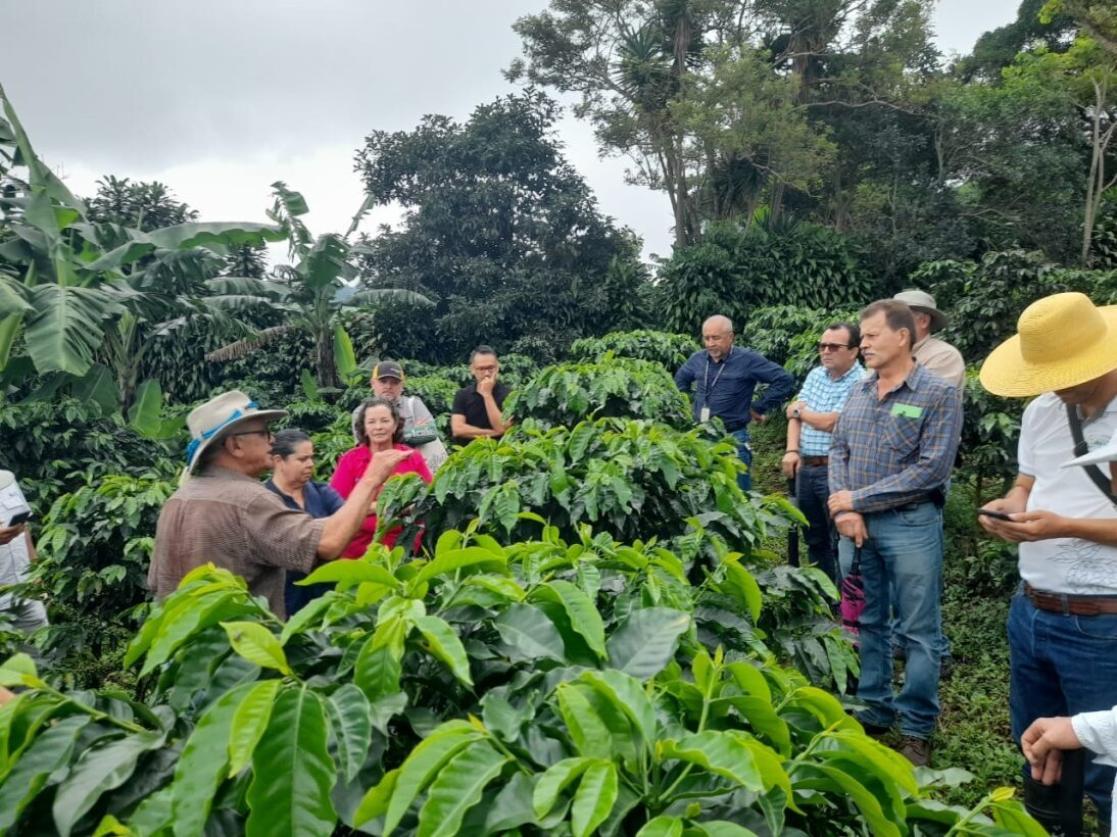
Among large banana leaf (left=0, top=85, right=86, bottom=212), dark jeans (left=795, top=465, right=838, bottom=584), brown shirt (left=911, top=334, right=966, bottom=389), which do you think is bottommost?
dark jeans (left=795, top=465, right=838, bottom=584)

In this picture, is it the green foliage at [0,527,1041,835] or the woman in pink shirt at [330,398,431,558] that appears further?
the woman in pink shirt at [330,398,431,558]

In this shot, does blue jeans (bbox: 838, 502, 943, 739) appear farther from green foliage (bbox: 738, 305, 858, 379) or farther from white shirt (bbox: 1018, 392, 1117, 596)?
green foliage (bbox: 738, 305, 858, 379)

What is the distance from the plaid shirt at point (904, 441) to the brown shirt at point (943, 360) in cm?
55

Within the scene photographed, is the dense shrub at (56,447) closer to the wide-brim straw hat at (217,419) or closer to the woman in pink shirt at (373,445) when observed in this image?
the woman in pink shirt at (373,445)

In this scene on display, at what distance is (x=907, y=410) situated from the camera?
3410 mm

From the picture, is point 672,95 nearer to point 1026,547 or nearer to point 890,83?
point 890,83

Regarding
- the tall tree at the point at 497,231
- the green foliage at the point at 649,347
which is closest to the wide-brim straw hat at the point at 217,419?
the green foliage at the point at 649,347

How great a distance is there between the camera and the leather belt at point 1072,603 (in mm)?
2393

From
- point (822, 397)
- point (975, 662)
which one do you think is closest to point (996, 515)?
point (822, 397)

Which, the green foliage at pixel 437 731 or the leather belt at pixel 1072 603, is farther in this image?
the leather belt at pixel 1072 603

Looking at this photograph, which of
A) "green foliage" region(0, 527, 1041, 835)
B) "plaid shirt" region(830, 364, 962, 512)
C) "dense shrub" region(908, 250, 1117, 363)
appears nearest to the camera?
"green foliage" region(0, 527, 1041, 835)

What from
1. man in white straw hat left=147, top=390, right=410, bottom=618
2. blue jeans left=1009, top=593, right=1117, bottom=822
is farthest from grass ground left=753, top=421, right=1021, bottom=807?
man in white straw hat left=147, top=390, right=410, bottom=618

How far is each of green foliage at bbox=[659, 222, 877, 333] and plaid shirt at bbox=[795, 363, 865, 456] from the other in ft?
34.4

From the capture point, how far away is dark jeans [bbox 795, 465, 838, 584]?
4.80 meters
